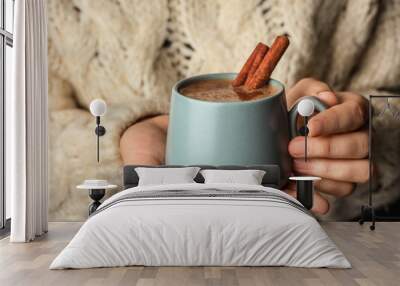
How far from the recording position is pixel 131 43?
20.9 feet

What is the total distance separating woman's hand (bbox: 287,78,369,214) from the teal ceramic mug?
370 millimetres

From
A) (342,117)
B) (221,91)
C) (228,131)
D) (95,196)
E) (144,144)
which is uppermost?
(221,91)

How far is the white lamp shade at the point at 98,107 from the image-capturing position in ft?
19.7

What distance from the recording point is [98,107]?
19.7ft

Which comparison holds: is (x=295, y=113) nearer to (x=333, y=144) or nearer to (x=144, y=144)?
(x=333, y=144)

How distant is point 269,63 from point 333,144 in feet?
3.15

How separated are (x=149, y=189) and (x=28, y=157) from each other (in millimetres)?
1157

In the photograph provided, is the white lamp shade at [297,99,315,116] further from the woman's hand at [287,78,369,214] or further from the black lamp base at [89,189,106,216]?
the black lamp base at [89,189,106,216]

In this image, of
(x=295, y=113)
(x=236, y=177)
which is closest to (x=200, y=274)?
(x=236, y=177)

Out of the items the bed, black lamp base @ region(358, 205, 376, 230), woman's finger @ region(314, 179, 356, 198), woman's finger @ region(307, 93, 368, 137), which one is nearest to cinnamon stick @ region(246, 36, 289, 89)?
woman's finger @ region(307, 93, 368, 137)

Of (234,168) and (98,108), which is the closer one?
(234,168)

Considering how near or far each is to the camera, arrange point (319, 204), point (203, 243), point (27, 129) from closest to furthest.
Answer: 1. point (203, 243)
2. point (27, 129)
3. point (319, 204)

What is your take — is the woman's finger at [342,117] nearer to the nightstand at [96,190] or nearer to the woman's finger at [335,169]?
the woman's finger at [335,169]

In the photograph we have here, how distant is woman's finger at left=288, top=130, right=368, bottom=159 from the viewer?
5.88m
